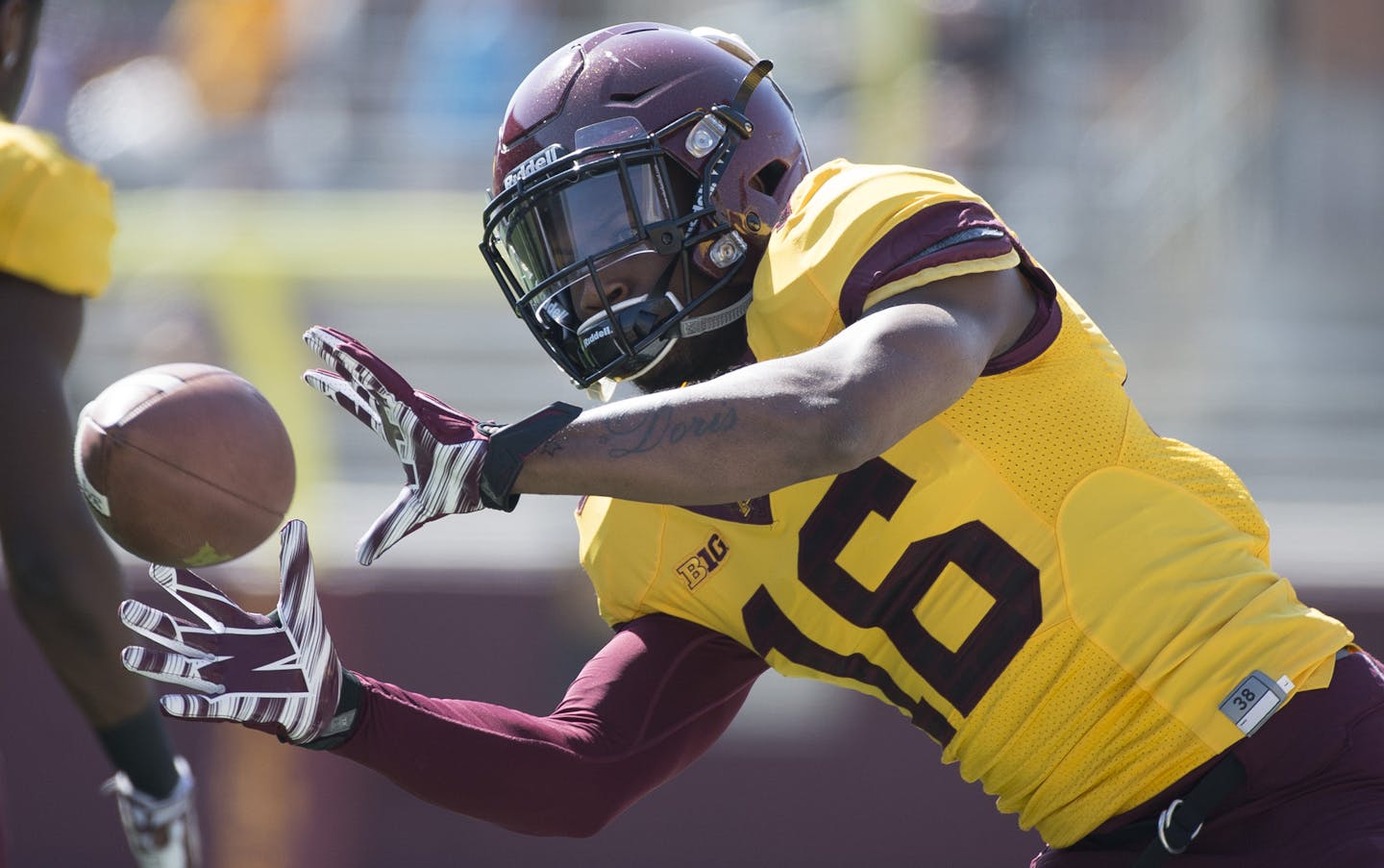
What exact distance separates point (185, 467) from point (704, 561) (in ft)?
2.71

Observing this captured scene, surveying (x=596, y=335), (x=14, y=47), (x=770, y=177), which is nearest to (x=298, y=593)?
(x=596, y=335)

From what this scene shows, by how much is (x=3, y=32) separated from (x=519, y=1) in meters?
5.40

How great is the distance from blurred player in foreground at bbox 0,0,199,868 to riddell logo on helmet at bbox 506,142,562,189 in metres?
1.15

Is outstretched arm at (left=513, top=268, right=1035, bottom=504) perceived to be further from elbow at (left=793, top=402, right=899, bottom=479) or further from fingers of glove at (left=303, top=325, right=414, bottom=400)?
fingers of glove at (left=303, top=325, right=414, bottom=400)

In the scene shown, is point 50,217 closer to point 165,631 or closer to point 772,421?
point 165,631

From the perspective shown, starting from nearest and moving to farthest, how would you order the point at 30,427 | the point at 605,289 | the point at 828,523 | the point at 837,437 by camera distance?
the point at 837,437 < the point at 828,523 < the point at 605,289 < the point at 30,427

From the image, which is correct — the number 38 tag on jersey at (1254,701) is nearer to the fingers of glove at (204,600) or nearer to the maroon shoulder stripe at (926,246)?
the maroon shoulder stripe at (926,246)

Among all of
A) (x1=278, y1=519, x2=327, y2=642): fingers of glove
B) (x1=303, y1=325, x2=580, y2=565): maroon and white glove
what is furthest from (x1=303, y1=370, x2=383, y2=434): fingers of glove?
(x1=278, y1=519, x2=327, y2=642): fingers of glove

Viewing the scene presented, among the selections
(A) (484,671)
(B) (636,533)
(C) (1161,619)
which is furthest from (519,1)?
(C) (1161,619)

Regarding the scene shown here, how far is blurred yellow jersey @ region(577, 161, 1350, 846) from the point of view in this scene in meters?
2.13

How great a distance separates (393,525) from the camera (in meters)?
1.92

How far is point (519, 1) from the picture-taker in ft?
27.6

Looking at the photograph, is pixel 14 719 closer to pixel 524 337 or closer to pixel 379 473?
pixel 379 473

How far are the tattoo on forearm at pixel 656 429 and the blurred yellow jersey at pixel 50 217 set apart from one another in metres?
1.69
